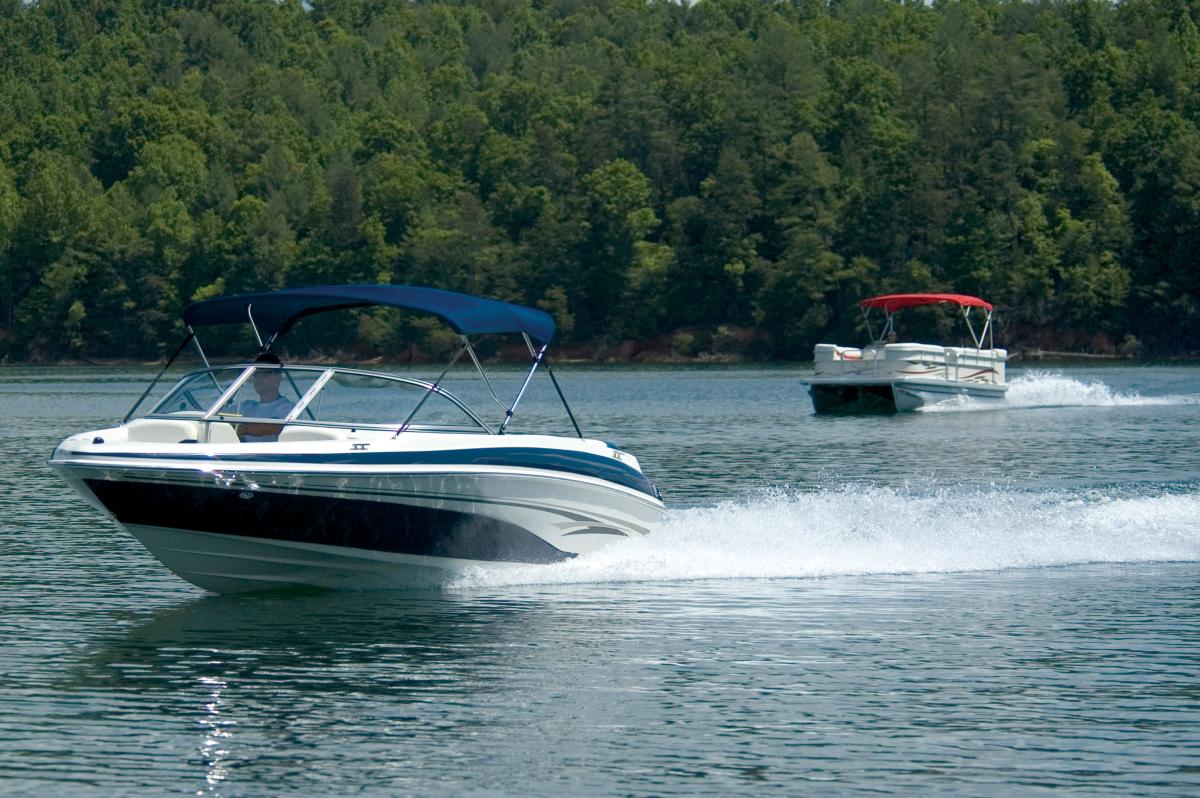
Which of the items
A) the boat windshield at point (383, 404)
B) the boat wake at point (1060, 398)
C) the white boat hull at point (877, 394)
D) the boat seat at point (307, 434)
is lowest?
the boat wake at point (1060, 398)

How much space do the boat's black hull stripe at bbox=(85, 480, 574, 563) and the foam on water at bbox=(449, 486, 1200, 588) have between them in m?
0.54

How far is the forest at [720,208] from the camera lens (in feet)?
400

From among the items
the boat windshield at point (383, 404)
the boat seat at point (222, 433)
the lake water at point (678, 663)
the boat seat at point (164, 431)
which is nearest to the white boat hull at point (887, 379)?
the lake water at point (678, 663)

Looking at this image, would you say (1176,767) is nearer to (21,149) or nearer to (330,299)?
(330,299)

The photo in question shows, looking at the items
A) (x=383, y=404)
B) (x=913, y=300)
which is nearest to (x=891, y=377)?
(x=913, y=300)

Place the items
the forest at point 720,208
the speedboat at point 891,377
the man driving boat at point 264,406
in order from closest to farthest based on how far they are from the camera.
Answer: the man driving boat at point 264,406 < the speedboat at point 891,377 < the forest at point 720,208

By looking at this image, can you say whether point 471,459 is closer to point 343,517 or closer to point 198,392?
point 343,517

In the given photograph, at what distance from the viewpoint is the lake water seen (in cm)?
1252

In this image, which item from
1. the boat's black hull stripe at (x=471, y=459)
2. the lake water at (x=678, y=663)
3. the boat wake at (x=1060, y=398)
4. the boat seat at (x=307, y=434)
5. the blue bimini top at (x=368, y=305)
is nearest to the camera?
the lake water at (x=678, y=663)

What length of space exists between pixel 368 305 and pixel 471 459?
192 cm

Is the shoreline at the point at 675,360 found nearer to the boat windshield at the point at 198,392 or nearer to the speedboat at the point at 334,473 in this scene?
the speedboat at the point at 334,473

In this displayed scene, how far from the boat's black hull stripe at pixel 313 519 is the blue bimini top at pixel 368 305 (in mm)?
1842

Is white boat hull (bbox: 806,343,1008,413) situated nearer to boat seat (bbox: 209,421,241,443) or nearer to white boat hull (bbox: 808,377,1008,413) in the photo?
white boat hull (bbox: 808,377,1008,413)

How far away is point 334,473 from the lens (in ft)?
59.2
